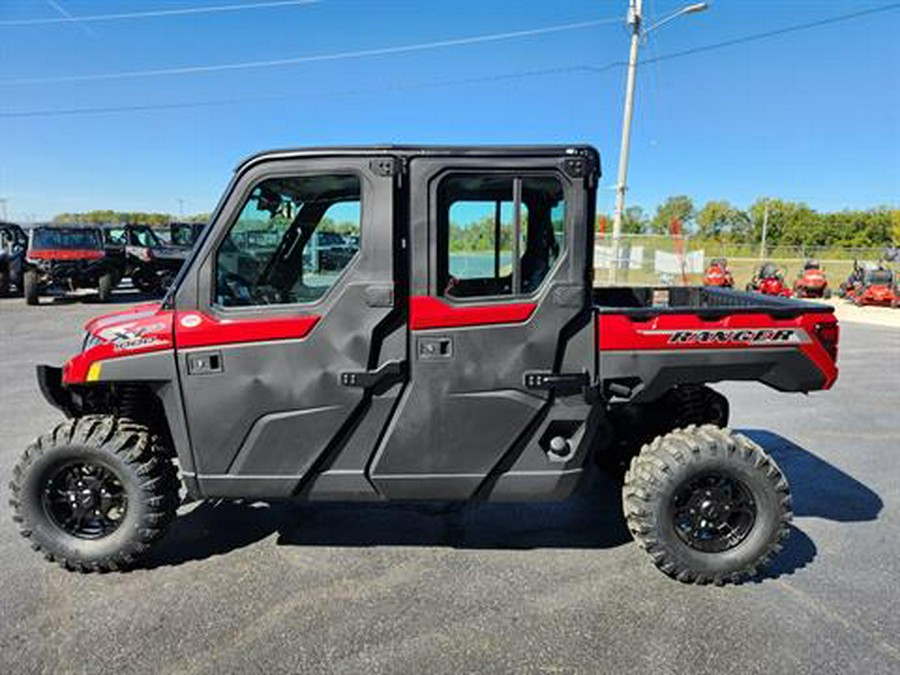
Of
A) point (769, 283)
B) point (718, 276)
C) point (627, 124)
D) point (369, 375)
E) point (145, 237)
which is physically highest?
point (627, 124)

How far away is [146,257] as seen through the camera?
19016 mm

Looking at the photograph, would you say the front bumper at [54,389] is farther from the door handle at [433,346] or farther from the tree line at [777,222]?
the tree line at [777,222]

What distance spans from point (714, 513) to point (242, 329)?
2634 mm

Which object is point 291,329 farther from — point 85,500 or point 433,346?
point 85,500

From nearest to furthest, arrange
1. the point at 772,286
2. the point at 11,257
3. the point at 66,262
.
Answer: the point at 66,262 → the point at 11,257 → the point at 772,286

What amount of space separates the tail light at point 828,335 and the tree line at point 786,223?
227 feet

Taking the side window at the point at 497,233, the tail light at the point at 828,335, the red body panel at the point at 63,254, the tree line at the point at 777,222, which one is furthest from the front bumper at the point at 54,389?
the tree line at the point at 777,222

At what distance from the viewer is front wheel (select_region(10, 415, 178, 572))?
3.18 m

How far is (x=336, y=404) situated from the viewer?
3027 millimetres

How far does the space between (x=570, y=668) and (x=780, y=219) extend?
102517 millimetres

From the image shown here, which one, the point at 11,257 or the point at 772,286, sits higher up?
the point at 11,257

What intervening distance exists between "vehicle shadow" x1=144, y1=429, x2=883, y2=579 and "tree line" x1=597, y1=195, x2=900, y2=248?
68.7 metres

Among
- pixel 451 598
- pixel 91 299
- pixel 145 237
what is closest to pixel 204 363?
pixel 451 598

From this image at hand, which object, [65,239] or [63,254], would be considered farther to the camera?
[65,239]
